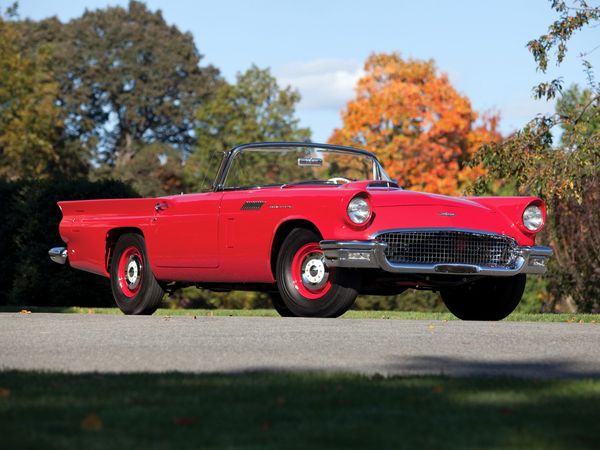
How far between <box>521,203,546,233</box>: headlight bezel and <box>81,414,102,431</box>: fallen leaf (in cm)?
705

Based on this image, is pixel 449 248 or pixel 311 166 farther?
pixel 311 166

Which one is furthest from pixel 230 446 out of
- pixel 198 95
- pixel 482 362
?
pixel 198 95

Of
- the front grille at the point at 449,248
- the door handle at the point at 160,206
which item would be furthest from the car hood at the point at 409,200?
the door handle at the point at 160,206

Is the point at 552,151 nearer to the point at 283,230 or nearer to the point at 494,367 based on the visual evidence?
the point at 283,230

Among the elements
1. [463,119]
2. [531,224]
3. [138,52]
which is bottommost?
[531,224]

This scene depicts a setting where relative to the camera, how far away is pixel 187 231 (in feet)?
38.0

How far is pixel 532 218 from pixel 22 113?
3306cm

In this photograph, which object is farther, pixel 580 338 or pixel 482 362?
pixel 580 338

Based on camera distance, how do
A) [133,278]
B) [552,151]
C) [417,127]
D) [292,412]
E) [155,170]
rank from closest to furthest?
[292,412] → [133,278] → [552,151] → [417,127] → [155,170]

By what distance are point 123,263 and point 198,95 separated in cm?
5092

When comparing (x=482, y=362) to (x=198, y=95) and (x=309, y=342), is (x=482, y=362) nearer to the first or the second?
(x=309, y=342)

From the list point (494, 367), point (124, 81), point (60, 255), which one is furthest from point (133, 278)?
point (124, 81)

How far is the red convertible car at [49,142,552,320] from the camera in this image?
10.1 meters

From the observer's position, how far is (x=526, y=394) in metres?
5.35
